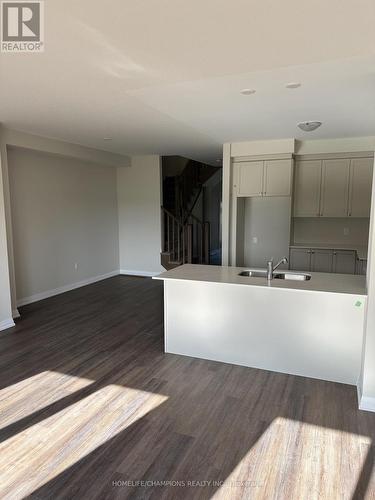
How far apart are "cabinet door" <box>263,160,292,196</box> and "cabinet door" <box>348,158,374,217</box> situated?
0.99 meters

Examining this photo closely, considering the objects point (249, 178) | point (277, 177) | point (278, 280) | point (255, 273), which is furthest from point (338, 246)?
point (278, 280)

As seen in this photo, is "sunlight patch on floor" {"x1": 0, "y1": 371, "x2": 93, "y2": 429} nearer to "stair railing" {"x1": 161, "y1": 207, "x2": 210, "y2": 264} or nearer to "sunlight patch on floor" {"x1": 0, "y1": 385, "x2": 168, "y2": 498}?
"sunlight patch on floor" {"x1": 0, "y1": 385, "x2": 168, "y2": 498}

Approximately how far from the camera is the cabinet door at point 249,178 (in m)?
5.61

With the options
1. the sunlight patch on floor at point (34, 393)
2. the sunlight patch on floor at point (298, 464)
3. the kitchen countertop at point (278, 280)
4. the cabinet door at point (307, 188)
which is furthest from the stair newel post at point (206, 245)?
the sunlight patch on floor at point (298, 464)

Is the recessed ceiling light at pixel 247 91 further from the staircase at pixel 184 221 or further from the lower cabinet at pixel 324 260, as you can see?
the staircase at pixel 184 221

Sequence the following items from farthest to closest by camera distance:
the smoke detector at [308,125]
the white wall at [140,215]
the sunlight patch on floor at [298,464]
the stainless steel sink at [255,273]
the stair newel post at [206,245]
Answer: the stair newel post at [206,245] < the white wall at [140,215] < the smoke detector at [308,125] < the stainless steel sink at [255,273] < the sunlight patch on floor at [298,464]

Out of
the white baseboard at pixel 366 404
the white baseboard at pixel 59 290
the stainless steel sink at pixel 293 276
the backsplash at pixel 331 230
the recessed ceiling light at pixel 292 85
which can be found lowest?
the white baseboard at pixel 366 404

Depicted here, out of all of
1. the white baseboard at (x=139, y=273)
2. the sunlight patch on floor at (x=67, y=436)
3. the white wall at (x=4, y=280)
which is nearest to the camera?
the sunlight patch on floor at (x=67, y=436)

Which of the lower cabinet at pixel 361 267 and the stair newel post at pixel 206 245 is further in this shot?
the stair newel post at pixel 206 245

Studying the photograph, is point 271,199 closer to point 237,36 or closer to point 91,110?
point 91,110

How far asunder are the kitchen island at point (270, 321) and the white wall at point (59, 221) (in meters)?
2.99

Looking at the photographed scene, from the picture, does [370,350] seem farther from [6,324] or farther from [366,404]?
[6,324]

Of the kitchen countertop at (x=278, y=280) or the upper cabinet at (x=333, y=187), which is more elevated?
the upper cabinet at (x=333, y=187)

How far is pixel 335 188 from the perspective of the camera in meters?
5.55
